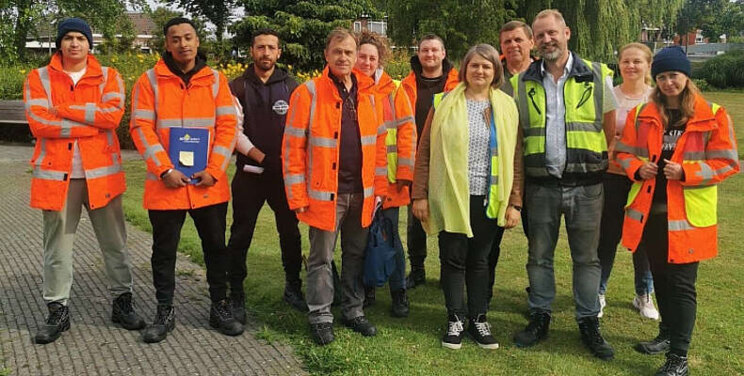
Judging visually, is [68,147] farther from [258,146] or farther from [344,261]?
[344,261]

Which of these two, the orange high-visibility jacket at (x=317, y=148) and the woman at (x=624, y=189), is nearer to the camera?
the orange high-visibility jacket at (x=317, y=148)

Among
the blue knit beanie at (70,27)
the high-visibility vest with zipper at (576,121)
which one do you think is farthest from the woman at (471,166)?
the blue knit beanie at (70,27)

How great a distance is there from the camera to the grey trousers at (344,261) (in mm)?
4438

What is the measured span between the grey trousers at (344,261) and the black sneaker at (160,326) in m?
0.99

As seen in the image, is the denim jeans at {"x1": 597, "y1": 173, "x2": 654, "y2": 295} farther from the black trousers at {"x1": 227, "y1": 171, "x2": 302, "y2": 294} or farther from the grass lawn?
the black trousers at {"x1": 227, "y1": 171, "x2": 302, "y2": 294}

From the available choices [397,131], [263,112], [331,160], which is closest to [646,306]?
[397,131]

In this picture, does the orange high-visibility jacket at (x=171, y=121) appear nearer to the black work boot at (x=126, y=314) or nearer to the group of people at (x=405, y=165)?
the group of people at (x=405, y=165)

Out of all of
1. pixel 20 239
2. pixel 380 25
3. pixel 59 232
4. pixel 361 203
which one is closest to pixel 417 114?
pixel 361 203

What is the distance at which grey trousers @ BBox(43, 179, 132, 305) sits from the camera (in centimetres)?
443

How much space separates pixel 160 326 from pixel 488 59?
288 centimetres

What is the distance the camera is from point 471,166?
13.9 ft

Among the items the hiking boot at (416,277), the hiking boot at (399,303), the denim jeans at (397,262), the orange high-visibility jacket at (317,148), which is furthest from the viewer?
the hiking boot at (416,277)

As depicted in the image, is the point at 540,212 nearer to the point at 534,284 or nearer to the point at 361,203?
the point at 534,284

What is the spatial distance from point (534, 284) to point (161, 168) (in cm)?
265
